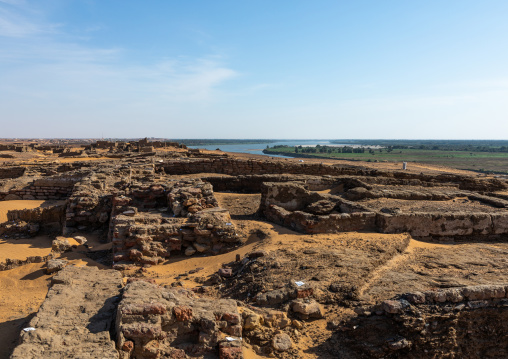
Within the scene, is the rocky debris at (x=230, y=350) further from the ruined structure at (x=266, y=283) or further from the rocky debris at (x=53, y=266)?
the rocky debris at (x=53, y=266)

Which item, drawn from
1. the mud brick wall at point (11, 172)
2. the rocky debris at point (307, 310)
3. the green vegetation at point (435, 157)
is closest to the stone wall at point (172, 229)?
the rocky debris at point (307, 310)

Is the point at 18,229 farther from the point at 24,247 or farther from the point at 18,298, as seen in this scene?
the point at 18,298

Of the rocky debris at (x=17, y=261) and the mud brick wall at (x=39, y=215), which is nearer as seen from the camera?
the rocky debris at (x=17, y=261)

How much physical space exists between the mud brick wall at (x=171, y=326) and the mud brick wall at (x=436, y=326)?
1.62 meters

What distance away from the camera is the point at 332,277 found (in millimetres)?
5152

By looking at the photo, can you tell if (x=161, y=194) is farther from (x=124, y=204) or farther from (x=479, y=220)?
(x=479, y=220)

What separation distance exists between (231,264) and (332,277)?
81.4 inches

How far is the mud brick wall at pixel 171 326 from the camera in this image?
127 inches

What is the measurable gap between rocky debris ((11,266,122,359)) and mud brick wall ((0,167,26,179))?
14.7 m

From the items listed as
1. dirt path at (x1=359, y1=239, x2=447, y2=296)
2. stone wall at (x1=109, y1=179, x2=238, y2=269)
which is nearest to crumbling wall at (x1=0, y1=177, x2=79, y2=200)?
stone wall at (x1=109, y1=179, x2=238, y2=269)

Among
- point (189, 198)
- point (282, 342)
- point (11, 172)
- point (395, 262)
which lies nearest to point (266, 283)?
point (282, 342)

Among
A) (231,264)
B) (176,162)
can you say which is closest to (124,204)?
(231,264)

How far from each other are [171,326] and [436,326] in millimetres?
3273

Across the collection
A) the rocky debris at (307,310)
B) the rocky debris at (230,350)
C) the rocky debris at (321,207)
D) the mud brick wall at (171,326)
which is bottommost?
the rocky debris at (307,310)
